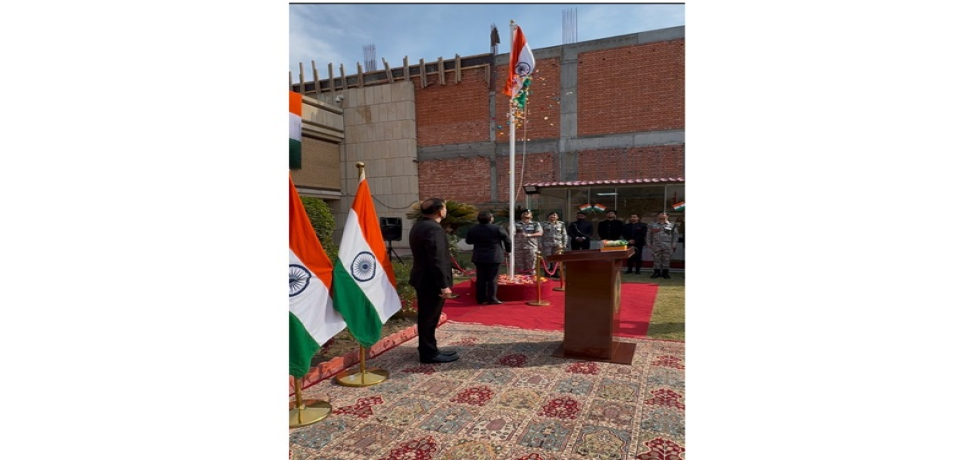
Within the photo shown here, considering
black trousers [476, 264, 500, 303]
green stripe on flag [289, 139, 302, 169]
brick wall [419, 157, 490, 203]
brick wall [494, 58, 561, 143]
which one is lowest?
black trousers [476, 264, 500, 303]

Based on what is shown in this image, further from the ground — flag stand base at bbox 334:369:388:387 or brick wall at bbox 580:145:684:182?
brick wall at bbox 580:145:684:182

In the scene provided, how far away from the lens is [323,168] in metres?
14.1

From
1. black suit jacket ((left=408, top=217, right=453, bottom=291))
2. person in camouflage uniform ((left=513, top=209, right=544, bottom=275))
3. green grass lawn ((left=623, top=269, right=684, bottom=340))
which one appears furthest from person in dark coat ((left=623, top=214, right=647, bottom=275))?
black suit jacket ((left=408, top=217, right=453, bottom=291))

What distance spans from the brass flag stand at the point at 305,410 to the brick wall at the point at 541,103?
10833 mm

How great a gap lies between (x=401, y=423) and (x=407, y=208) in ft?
40.0

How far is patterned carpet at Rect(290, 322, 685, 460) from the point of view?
2.12 metres

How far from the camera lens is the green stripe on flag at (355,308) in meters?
2.74

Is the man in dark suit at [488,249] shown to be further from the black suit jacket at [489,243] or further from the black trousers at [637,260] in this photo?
the black trousers at [637,260]

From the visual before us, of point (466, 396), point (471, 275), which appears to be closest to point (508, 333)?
point (466, 396)

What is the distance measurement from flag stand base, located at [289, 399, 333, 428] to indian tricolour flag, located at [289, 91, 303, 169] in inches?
59.0

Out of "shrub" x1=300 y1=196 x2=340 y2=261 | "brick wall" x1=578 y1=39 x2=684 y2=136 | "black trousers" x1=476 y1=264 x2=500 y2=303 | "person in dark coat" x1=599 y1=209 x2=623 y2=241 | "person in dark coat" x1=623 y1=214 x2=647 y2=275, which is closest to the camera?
"shrub" x1=300 y1=196 x2=340 y2=261

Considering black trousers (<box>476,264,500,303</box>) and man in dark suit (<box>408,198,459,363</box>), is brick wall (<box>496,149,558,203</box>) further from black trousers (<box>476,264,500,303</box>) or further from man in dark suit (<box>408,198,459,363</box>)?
man in dark suit (<box>408,198,459,363</box>)

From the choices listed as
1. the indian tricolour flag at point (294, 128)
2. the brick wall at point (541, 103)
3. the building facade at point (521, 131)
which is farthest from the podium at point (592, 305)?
the brick wall at point (541, 103)

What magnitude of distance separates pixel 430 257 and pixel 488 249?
253 cm
